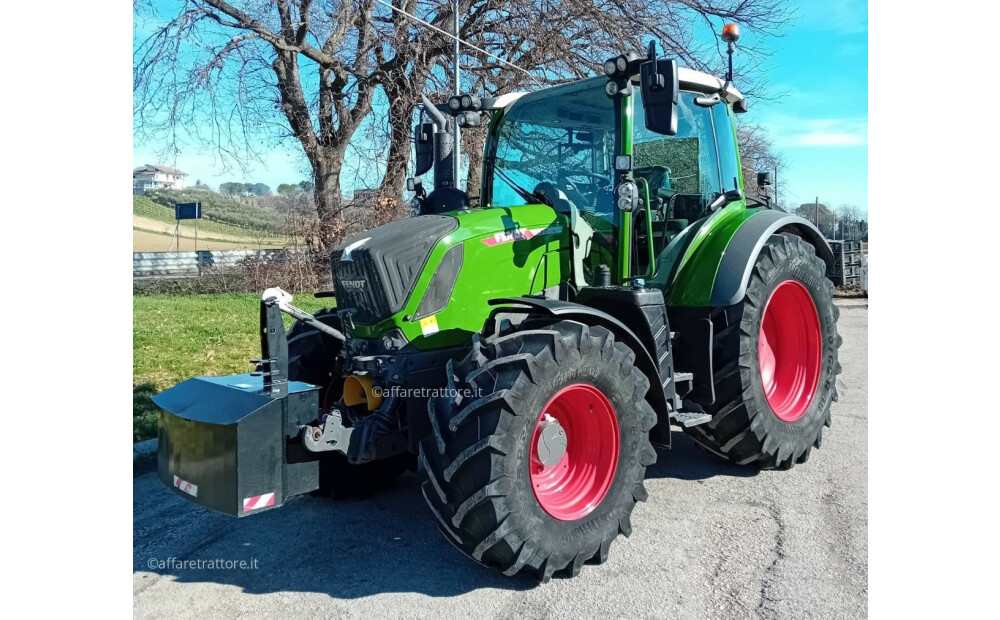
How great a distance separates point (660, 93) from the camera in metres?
3.80

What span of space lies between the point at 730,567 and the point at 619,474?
69 cm

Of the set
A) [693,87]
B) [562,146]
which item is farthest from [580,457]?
[693,87]

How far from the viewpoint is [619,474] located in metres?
3.72

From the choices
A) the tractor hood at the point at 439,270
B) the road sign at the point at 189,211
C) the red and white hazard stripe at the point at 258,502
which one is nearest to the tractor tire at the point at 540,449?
the tractor hood at the point at 439,270

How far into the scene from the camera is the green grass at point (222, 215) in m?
16.2

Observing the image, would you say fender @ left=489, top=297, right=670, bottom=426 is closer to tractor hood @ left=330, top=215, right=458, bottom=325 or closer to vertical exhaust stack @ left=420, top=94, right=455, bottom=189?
tractor hood @ left=330, top=215, right=458, bottom=325

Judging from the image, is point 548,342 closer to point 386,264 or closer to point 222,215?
point 386,264

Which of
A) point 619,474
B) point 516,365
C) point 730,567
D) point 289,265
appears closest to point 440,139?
point 516,365

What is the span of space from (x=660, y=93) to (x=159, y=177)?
14.3m

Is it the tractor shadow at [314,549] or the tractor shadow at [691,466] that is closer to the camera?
the tractor shadow at [314,549]

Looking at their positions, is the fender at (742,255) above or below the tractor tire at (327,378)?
above

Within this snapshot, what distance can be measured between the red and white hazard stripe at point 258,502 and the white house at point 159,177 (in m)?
11.1

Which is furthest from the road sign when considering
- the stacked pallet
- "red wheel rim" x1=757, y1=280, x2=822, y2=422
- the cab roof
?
the stacked pallet

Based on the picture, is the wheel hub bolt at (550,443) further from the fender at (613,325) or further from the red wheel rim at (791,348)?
the red wheel rim at (791,348)
